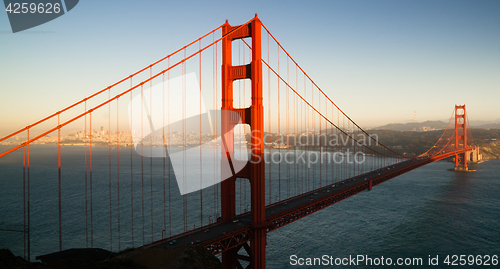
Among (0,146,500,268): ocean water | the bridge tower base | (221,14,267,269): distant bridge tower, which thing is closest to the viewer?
(221,14,267,269): distant bridge tower

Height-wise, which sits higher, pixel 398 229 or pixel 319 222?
pixel 398 229

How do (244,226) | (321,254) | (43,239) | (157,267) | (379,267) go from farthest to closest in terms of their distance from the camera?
(43,239) → (321,254) → (379,267) → (244,226) → (157,267)

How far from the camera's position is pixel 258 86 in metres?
18.1

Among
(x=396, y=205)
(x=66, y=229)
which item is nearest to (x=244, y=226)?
(x=66, y=229)

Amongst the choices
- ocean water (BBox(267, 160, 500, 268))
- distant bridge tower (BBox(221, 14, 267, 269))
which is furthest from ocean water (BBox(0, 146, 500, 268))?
distant bridge tower (BBox(221, 14, 267, 269))

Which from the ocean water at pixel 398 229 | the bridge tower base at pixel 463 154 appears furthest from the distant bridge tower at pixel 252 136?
the bridge tower base at pixel 463 154

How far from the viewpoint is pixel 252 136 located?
709 inches

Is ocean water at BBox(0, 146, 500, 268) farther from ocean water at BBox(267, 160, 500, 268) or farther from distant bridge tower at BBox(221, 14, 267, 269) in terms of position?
distant bridge tower at BBox(221, 14, 267, 269)

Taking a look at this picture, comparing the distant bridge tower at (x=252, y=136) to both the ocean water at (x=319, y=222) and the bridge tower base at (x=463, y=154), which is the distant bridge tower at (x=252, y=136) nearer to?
the ocean water at (x=319, y=222)

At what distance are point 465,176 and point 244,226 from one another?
3072 inches

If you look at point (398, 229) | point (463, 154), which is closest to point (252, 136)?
point (398, 229)

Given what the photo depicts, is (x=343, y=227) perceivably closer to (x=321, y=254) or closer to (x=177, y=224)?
(x=321, y=254)

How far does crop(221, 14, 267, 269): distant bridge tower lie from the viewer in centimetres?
1800

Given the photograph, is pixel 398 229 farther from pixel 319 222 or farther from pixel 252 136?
pixel 252 136
